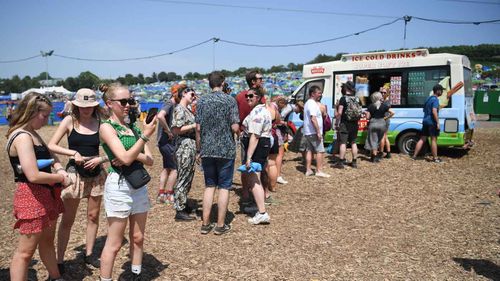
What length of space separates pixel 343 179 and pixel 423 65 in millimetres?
4044

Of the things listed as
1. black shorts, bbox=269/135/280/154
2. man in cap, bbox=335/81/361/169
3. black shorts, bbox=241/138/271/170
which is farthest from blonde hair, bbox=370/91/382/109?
black shorts, bbox=241/138/271/170

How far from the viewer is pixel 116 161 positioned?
8.95ft

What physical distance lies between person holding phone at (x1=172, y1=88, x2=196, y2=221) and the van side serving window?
643 cm

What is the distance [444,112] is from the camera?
348 inches

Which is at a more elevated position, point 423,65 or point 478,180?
point 423,65

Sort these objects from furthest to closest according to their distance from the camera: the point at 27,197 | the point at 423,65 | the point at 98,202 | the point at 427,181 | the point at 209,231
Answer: the point at 423,65, the point at 427,181, the point at 209,231, the point at 98,202, the point at 27,197

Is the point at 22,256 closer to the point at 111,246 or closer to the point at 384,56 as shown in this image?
the point at 111,246

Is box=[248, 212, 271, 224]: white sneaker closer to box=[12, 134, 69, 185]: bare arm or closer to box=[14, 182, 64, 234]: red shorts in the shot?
box=[14, 182, 64, 234]: red shorts

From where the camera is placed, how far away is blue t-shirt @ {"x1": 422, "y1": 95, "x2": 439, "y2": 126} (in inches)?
324

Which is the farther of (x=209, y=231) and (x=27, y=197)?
(x=209, y=231)

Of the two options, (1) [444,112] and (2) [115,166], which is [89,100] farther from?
(1) [444,112]

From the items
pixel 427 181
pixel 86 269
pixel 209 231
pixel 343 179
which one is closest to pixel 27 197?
pixel 86 269

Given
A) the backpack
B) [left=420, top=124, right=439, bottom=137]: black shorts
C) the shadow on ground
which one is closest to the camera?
the shadow on ground

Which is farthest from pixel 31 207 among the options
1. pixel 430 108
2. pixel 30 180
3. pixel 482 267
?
pixel 430 108
